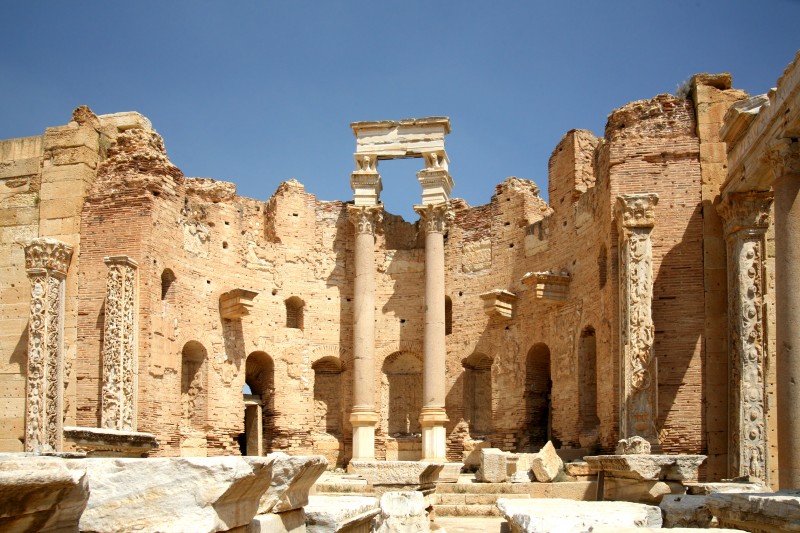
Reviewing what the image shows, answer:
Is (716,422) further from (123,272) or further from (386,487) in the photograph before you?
(123,272)

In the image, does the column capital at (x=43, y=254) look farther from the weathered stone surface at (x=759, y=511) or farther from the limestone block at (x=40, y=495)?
the limestone block at (x=40, y=495)

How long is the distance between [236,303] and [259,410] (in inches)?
125

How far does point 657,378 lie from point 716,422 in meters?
1.23

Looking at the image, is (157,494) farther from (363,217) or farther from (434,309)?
(363,217)

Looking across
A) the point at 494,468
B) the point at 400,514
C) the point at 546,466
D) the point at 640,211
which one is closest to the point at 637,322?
the point at 640,211

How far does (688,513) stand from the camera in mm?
11500

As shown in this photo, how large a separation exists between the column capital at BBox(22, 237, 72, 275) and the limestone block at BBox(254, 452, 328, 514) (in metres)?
14.4

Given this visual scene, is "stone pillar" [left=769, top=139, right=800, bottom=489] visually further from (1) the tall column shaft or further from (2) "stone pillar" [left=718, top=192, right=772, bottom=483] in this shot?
(1) the tall column shaft

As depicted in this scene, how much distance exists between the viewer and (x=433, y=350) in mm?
24844

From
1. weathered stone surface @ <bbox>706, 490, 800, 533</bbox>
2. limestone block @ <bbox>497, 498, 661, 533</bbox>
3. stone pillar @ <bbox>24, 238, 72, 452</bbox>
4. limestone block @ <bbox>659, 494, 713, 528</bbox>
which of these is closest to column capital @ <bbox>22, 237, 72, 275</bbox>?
stone pillar @ <bbox>24, 238, 72, 452</bbox>

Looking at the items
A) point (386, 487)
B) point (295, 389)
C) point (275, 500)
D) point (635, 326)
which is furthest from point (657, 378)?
point (275, 500)

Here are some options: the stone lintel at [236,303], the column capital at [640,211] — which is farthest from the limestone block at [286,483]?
the stone lintel at [236,303]

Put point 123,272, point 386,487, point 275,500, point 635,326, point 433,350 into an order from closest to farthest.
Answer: point 275,500 < point 386,487 < point 635,326 < point 123,272 < point 433,350

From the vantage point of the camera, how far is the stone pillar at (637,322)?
17.5m
